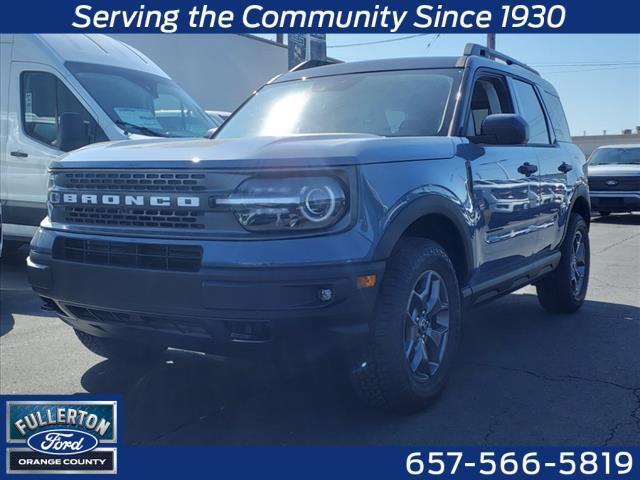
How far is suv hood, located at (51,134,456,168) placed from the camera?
116 inches

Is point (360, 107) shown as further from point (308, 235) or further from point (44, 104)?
point (44, 104)

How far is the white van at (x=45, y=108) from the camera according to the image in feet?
23.0

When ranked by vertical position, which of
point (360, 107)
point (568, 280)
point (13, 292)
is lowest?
point (13, 292)

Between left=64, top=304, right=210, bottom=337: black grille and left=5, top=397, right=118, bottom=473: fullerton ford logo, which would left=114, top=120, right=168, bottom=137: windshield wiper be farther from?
left=5, top=397, right=118, bottom=473: fullerton ford logo

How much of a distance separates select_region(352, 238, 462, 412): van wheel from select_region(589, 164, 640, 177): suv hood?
12910 mm

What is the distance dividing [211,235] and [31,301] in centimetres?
377

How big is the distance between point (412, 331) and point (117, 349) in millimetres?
1796

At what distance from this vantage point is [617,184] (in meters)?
15.1

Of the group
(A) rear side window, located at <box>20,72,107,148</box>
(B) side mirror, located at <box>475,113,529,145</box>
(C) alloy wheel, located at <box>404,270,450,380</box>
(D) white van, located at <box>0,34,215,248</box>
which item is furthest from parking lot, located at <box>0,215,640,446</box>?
(A) rear side window, located at <box>20,72,107,148</box>

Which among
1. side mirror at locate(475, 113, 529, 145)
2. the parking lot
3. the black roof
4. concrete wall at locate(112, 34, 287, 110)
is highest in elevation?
concrete wall at locate(112, 34, 287, 110)

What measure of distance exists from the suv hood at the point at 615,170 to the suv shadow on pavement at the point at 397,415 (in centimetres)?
1135

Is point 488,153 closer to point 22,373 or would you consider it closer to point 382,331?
point 382,331

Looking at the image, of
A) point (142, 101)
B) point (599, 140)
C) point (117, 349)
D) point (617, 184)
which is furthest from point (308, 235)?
point (599, 140)

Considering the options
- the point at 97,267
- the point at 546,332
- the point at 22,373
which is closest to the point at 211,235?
the point at 97,267
